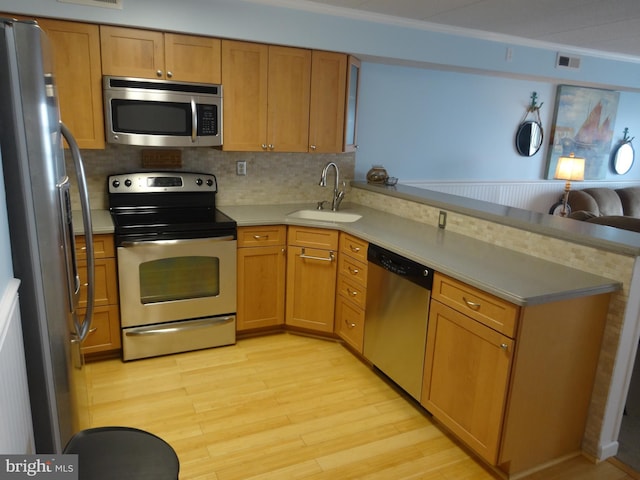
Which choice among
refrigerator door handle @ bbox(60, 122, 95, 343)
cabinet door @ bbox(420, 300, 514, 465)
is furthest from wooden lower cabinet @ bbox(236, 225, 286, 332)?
refrigerator door handle @ bbox(60, 122, 95, 343)

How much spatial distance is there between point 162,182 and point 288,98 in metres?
1.10

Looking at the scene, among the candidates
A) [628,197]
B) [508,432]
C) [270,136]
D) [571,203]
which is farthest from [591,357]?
[628,197]

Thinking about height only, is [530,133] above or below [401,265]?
above

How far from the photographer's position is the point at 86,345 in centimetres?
302

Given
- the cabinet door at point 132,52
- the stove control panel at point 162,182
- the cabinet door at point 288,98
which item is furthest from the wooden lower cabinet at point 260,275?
the cabinet door at point 132,52

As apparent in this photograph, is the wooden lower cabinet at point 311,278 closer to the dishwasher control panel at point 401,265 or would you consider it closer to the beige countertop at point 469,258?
the beige countertop at point 469,258

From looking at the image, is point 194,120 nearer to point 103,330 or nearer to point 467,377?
point 103,330

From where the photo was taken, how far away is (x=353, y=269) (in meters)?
3.21

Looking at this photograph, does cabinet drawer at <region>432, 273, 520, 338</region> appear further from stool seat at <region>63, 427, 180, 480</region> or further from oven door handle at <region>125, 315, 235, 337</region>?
oven door handle at <region>125, 315, 235, 337</region>

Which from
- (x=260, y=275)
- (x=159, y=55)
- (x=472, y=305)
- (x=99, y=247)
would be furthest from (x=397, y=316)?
(x=159, y=55)

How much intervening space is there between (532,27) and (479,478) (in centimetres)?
339

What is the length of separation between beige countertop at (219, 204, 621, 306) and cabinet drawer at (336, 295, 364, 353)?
527mm

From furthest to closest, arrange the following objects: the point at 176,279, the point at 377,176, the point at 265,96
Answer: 1. the point at 377,176
2. the point at 265,96
3. the point at 176,279

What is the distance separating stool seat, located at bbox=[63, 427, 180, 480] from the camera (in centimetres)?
129
